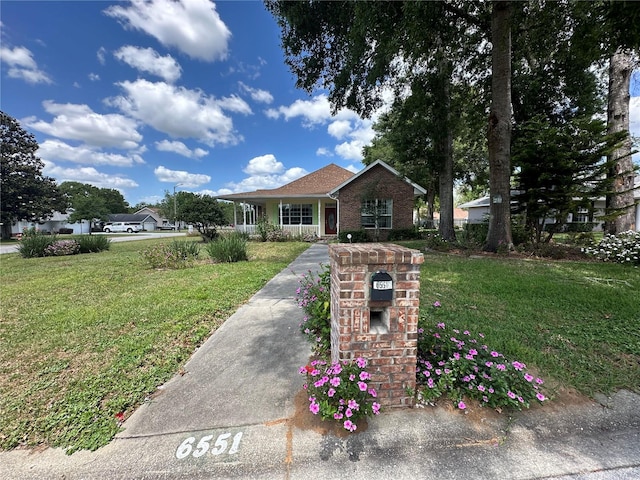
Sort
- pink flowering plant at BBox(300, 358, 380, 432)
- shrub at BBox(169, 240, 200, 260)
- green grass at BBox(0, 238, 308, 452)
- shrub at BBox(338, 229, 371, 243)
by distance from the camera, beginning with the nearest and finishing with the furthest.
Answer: pink flowering plant at BBox(300, 358, 380, 432), green grass at BBox(0, 238, 308, 452), shrub at BBox(169, 240, 200, 260), shrub at BBox(338, 229, 371, 243)

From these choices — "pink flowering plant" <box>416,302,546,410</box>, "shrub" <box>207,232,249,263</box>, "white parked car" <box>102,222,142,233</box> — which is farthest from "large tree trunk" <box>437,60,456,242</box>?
"white parked car" <box>102,222,142,233</box>

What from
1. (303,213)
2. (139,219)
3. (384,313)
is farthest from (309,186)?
(139,219)

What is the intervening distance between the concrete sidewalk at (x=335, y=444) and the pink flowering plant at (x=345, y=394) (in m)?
0.13

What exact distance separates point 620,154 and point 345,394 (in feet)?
38.1

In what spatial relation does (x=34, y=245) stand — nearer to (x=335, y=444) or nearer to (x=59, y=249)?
(x=59, y=249)

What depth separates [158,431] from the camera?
1.86 metres

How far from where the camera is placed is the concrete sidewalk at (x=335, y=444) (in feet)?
5.07

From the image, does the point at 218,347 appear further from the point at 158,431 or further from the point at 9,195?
the point at 9,195

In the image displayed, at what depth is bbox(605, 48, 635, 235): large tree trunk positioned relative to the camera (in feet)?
26.1

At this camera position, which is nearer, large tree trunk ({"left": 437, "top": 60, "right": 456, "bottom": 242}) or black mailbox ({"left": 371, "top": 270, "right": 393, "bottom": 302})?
black mailbox ({"left": 371, "top": 270, "right": 393, "bottom": 302})

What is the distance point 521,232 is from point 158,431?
11.3m

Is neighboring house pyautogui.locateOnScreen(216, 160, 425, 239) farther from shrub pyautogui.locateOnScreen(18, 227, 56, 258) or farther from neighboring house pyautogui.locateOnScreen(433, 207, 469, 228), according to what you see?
shrub pyautogui.locateOnScreen(18, 227, 56, 258)

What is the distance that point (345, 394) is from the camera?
6.11ft

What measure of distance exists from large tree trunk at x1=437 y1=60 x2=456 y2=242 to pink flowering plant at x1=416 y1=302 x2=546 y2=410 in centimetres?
990
